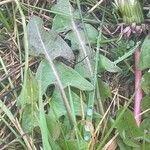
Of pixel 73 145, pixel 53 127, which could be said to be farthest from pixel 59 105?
pixel 73 145

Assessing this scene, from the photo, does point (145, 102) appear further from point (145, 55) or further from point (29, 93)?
point (29, 93)

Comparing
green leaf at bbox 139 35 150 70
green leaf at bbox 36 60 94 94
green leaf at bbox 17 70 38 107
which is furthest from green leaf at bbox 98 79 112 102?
green leaf at bbox 17 70 38 107

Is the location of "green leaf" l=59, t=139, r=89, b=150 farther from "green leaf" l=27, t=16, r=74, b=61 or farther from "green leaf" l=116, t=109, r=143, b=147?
"green leaf" l=27, t=16, r=74, b=61

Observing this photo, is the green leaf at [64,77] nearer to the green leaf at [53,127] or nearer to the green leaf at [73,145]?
the green leaf at [53,127]

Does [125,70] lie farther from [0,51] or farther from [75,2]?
[0,51]

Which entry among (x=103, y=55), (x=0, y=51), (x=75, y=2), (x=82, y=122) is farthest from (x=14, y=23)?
(x=82, y=122)

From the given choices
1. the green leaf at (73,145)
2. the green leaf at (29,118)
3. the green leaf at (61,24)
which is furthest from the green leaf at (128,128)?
the green leaf at (61,24)
